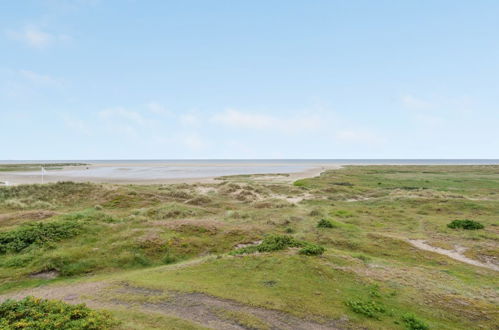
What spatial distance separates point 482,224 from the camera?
25203mm

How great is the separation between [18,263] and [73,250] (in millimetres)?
2571

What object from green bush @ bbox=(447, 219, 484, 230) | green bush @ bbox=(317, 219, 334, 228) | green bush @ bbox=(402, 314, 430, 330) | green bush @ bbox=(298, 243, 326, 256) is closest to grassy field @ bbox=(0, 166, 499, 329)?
green bush @ bbox=(402, 314, 430, 330)

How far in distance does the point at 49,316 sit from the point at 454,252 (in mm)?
22961

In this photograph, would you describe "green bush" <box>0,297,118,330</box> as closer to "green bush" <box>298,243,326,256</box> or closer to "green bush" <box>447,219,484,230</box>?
"green bush" <box>298,243,326,256</box>

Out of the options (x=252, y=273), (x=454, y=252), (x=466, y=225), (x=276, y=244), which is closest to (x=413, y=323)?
(x=252, y=273)

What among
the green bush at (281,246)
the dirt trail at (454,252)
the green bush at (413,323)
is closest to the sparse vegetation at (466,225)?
the dirt trail at (454,252)

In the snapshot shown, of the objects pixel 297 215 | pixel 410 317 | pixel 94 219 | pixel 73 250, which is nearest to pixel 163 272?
pixel 73 250

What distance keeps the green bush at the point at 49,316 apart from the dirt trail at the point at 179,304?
1383 mm

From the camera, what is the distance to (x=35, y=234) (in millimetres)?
17312

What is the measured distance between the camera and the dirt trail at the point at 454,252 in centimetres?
1578

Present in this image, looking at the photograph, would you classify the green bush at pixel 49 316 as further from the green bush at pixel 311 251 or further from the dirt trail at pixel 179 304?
the green bush at pixel 311 251

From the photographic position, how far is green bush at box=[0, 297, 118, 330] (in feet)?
23.6

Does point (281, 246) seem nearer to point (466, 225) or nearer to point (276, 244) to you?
point (276, 244)

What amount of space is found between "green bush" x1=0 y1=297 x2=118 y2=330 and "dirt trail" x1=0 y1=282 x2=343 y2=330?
138 centimetres
